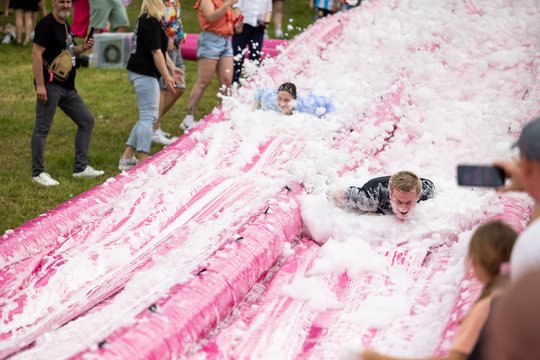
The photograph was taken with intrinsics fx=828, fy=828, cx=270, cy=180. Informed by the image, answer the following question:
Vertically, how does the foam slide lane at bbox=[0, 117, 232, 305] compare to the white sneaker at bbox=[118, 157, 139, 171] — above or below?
above

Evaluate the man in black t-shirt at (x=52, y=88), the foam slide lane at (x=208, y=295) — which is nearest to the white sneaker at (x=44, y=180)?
the man in black t-shirt at (x=52, y=88)

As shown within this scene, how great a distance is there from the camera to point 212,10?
21.8 ft

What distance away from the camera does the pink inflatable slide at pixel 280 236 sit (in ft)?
10.4

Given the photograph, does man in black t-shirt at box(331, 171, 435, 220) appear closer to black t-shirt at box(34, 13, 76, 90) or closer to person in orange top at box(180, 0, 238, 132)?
black t-shirt at box(34, 13, 76, 90)

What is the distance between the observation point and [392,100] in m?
5.70

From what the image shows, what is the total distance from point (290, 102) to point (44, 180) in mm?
1747

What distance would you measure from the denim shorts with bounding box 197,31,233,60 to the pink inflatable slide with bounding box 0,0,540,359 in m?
0.61

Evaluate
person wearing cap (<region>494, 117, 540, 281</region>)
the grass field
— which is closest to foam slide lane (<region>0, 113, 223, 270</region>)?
the grass field

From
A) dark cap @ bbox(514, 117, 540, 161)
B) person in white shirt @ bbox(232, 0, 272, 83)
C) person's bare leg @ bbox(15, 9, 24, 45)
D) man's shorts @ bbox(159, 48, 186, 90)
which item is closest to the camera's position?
dark cap @ bbox(514, 117, 540, 161)

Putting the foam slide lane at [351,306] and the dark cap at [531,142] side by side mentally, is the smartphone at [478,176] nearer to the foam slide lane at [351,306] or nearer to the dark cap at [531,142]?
the dark cap at [531,142]

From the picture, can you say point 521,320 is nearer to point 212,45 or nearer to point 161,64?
point 161,64

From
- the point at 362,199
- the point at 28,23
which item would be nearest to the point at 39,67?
the point at 362,199

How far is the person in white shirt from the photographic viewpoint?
299 inches

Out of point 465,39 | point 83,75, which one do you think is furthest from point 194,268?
point 83,75
